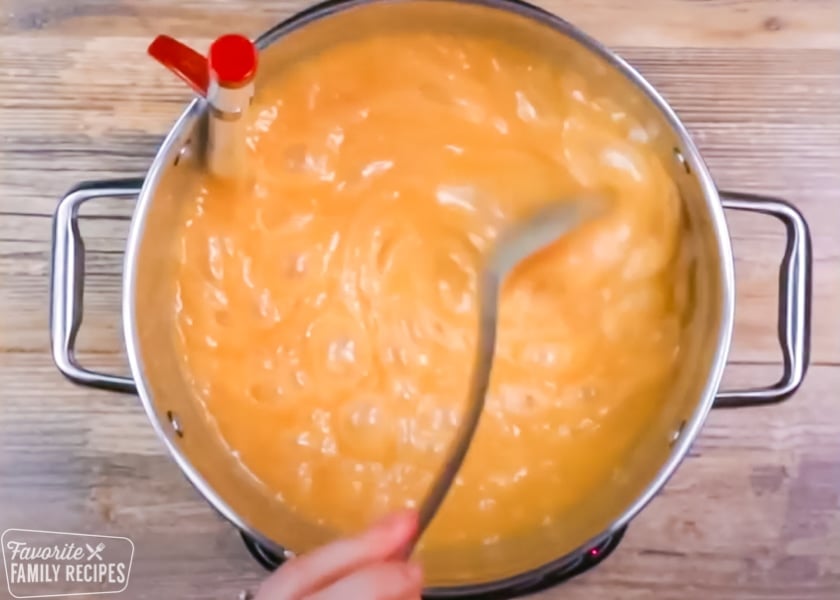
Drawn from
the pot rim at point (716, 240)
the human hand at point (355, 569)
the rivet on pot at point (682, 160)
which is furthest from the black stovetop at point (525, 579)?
the rivet on pot at point (682, 160)

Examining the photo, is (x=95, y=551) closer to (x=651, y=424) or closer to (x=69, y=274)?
(x=69, y=274)

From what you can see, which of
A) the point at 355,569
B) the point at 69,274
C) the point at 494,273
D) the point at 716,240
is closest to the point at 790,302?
the point at 716,240

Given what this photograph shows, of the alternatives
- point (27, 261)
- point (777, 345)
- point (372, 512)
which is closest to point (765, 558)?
point (777, 345)

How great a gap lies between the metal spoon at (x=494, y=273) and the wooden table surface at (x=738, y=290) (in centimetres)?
16

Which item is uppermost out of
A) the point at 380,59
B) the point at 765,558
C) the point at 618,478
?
the point at 380,59

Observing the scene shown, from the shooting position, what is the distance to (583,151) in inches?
29.8

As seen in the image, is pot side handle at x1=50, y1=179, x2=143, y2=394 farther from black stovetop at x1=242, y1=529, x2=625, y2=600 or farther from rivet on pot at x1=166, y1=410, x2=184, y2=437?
black stovetop at x1=242, y1=529, x2=625, y2=600

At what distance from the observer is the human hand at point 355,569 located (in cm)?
54

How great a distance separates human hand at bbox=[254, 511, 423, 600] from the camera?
0.54 meters

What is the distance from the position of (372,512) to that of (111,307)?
10.9 inches

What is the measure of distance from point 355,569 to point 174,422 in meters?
0.20

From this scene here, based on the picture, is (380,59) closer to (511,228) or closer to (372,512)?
(511,228)

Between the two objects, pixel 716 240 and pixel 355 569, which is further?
pixel 716 240

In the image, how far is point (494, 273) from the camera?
753mm
